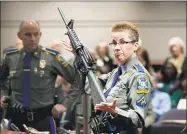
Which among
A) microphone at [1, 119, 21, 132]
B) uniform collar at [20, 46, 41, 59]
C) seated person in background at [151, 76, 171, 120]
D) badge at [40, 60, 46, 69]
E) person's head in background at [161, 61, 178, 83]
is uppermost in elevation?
person's head in background at [161, 61, 178, 83]

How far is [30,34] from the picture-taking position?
6.75 m

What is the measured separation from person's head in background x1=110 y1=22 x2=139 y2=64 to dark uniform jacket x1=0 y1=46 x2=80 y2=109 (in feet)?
3.94

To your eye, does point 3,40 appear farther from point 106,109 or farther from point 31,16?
point 106,109

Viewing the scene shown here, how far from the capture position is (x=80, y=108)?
528cm

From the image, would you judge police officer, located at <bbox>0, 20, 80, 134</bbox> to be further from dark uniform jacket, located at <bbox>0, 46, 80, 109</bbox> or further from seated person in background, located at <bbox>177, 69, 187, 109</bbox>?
seated person in background, located at <bbox>177, 69, 187, 109</bbox>

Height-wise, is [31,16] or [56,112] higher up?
[31,16]

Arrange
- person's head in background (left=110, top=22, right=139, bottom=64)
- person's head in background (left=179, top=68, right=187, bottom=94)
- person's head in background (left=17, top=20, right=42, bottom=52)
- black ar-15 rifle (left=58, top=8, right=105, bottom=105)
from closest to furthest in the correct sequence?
black ar-15 rifle (left=58, top=8, right=105, bottom=105) < person's head in background (left=110, top=22, right=139, bottom=64) < person's head in background (left=17, top=20, right=42, bottom=52) < person's head in background (left=179, top=68, right=187, bottom=94)

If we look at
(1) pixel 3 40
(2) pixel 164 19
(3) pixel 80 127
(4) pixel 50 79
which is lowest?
(3) pixel 80 127

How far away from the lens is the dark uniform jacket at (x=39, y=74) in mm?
6809

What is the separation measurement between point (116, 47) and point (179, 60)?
18.2 feet

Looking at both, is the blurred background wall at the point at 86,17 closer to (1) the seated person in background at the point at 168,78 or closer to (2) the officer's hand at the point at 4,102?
(2) the officer's hand at the point at 4,102

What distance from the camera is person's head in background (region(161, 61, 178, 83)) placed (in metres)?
10.6

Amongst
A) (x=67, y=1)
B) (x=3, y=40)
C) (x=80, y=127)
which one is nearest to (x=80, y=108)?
(x=80, y=127)

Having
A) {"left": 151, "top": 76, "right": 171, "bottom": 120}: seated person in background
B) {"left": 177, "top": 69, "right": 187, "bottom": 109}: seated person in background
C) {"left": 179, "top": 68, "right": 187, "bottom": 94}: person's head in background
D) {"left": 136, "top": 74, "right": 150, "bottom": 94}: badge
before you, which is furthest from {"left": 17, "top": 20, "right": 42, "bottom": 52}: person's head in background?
{"left": 179, "top": 68, "right": 187, "bottom": 94}: person's head in background
